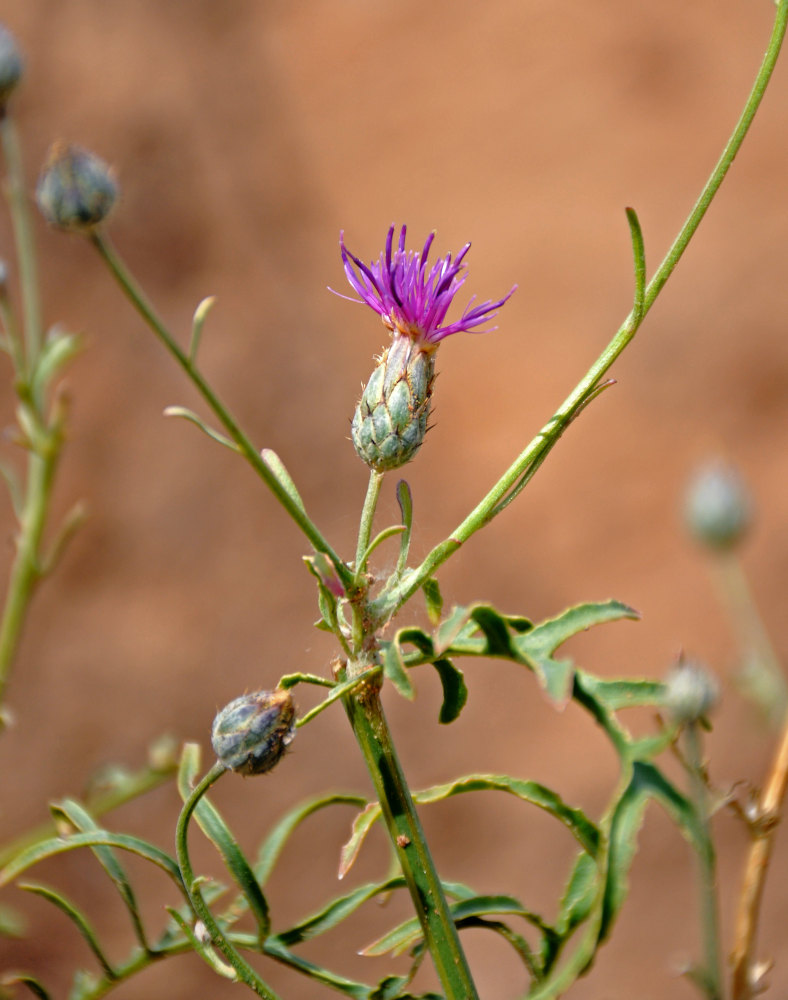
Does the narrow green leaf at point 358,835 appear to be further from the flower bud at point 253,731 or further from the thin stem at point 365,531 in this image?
the thin stem at point 365,531

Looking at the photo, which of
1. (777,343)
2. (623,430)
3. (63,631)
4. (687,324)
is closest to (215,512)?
(63,631)

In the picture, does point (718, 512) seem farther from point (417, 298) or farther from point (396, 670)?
point (396, 670)

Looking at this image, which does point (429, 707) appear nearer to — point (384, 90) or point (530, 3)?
point (384, 90)

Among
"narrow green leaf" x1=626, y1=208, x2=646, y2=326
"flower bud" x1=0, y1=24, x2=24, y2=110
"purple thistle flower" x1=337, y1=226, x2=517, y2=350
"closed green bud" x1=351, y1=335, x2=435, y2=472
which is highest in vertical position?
"flower bud" x1=0, y1=24, x2=24, y2=110

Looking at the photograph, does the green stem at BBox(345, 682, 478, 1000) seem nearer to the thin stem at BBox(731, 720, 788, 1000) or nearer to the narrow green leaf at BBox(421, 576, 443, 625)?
the narrow green leaf at BBox(421, 576, 443, 625)

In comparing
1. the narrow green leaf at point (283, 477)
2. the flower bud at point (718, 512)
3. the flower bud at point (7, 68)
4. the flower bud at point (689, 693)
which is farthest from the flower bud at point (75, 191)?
the flower bud at point (718, 512)

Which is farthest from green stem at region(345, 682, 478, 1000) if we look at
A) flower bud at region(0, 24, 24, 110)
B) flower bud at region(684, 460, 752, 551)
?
flower bud at region(684, 460, 752, 551)

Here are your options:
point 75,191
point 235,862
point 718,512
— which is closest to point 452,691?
point 235,862
